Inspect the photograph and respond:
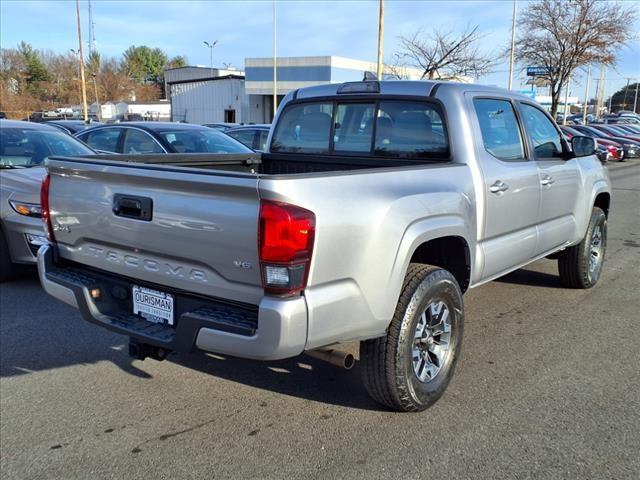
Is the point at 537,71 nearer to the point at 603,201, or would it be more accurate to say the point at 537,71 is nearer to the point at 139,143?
the point at 139,143

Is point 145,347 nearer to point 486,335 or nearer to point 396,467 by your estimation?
point 396,467

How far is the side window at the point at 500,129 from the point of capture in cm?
422

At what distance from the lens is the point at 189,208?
2848mm

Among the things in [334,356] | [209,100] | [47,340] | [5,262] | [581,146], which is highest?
[209,100]

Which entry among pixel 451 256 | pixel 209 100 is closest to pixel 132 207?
pixel 451 256

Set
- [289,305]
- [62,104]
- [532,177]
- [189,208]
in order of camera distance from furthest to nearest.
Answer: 1. [62,104]
2. [532,177]
3. [189,208]
4. [289,305]

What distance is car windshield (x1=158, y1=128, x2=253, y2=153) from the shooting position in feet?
28.8

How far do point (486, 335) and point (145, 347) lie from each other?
9.24 ft

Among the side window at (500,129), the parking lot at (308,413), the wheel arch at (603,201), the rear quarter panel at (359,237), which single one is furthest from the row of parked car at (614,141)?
the rear quarter panel at (359,237)

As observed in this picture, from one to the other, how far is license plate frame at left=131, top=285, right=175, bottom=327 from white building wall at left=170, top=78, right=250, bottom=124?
5428 centimetres

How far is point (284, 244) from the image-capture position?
102 inches

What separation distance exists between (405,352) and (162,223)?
1.50 m

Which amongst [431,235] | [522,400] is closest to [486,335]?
[522,400]

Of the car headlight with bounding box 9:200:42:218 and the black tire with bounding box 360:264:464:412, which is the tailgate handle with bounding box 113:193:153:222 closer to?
the black tire with bounding box 360:264:464:412
